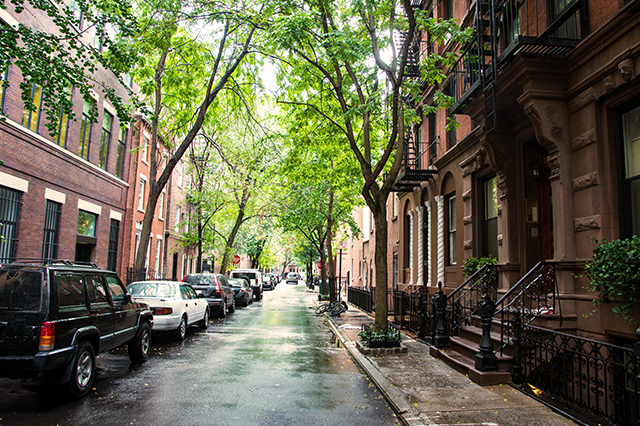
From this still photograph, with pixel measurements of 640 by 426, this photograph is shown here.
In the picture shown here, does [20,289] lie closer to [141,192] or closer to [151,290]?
[151,290]

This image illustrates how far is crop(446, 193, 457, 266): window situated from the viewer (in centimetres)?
1377

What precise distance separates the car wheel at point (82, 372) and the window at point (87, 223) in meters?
12.0

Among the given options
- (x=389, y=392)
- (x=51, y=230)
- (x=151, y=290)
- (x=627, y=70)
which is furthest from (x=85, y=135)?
(x=627, y=70)

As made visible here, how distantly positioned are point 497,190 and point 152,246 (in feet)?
67.1

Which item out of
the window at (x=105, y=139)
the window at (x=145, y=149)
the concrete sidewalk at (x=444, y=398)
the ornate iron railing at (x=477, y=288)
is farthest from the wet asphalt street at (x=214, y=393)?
the window at (x=145, y=149)

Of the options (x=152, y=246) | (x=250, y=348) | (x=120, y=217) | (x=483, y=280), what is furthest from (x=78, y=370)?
(x=152, y=246)

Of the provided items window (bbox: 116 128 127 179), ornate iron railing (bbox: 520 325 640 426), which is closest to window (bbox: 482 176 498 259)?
ornate iron railing (bbox: 520 325 640 426)

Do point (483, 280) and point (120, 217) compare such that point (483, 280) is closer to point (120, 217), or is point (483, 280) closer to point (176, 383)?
point (176, 383)

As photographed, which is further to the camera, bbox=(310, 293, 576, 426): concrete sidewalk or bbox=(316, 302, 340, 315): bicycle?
bbox=(316, 302, 340, 315): bicycle

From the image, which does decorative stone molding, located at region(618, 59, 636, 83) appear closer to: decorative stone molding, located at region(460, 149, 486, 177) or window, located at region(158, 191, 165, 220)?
decorative stone molding, located at region(460, 149, 486, 177)

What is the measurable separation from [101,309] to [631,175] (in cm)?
841

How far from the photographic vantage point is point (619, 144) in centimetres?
700

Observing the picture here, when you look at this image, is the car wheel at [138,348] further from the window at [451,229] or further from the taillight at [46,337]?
the window at [451,229]

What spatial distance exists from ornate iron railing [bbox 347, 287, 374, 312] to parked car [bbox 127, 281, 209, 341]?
8.98m
